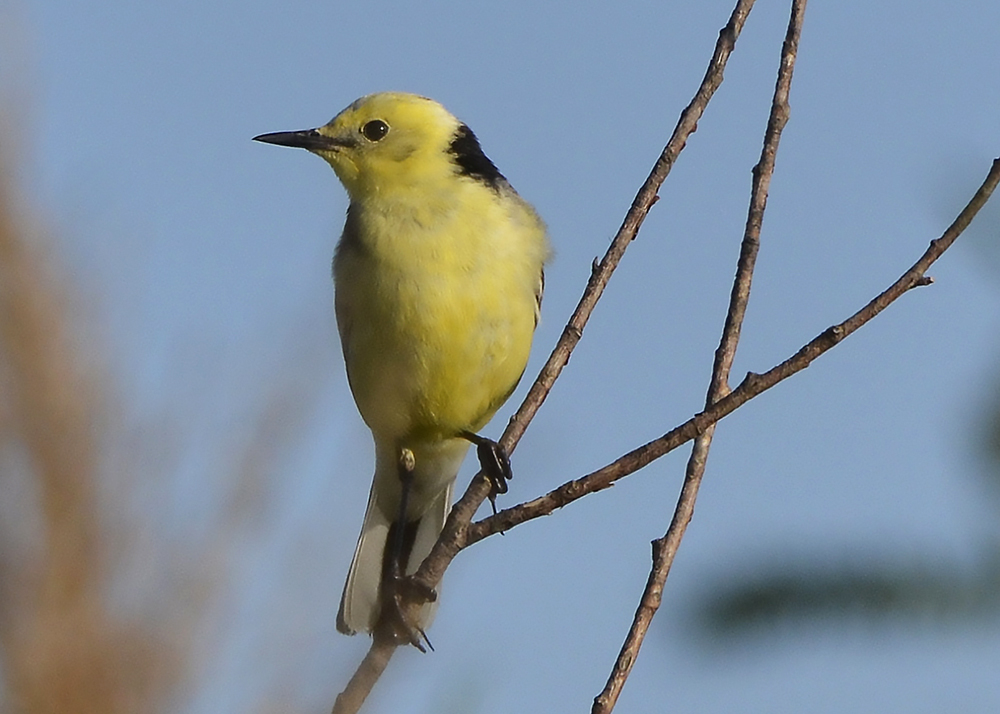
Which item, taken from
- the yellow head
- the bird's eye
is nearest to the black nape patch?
the yellow head

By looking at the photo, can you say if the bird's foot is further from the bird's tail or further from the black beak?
the black beak

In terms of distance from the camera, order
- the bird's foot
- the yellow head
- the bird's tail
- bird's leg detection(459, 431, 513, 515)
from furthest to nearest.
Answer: the bird's tail < the yellow head < bird's leg detection(459, 431, 513, 515) < the bird's foot

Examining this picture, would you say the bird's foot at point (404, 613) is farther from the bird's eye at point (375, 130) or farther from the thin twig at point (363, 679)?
the bird's eye at point (375, 130)

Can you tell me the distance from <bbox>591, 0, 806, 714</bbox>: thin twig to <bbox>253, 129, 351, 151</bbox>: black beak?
2.46 metres

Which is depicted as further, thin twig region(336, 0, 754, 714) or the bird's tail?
the bird's tail

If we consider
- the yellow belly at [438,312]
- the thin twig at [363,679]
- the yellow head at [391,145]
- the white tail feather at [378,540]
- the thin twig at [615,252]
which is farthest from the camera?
the yellow head at [391,145]

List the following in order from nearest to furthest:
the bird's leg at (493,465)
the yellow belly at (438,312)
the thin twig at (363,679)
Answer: the thin twig at (363,679) → the bird's leg at (493,465) → the yellow belly at (438,312)

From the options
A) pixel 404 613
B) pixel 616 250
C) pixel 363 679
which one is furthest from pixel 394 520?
pixel 363 679

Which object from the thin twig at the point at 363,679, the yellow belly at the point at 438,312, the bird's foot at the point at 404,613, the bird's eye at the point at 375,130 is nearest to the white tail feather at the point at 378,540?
the yellow belly at the point at 438,312

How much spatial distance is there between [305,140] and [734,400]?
2.96 m

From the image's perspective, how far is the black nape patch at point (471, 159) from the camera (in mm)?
5332

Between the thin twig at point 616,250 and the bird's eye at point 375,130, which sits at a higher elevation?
the bird's eye at point 375,130

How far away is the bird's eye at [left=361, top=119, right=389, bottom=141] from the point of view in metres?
5.54

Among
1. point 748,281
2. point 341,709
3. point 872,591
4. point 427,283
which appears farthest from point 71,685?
point 427,283
